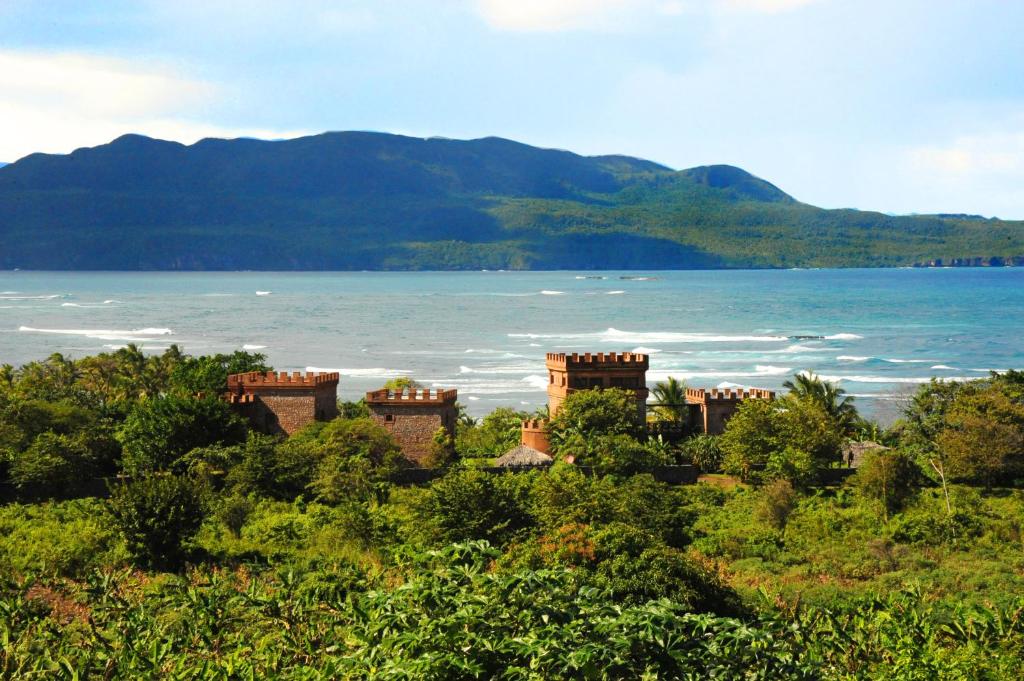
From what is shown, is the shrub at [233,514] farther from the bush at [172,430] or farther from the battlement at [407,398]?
the battlement at [407,398]

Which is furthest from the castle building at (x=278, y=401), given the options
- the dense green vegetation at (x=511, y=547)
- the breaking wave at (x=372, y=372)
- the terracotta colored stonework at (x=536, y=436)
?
the breaking wave at (x=372, y=372)

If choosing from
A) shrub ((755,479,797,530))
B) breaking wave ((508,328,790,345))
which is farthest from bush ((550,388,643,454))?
breaking wave ((508,328,790,345))

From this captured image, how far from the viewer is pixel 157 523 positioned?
31.5 m

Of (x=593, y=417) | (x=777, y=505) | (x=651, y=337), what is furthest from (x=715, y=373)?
(x=777, y=505)

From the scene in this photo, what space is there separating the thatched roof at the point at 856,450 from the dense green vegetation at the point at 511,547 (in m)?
0.89

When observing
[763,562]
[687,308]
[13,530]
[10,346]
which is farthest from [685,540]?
[687,308]

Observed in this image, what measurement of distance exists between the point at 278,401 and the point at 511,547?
1884cm

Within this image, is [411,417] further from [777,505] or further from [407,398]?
[777,505]

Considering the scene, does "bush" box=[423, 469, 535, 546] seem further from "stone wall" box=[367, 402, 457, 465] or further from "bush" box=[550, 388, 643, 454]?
"stone wall" box=[367, 402, 457, 465]

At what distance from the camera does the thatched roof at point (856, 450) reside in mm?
44219

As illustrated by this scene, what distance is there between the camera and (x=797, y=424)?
41562 millimetres

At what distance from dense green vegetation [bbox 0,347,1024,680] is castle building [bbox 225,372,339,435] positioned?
6.06ft

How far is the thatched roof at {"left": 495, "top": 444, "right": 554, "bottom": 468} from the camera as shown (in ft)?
137

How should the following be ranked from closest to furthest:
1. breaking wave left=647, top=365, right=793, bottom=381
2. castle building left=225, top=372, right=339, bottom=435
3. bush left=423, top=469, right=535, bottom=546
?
bush left=423, top=469, right=535, bottom=546 → castle building left=225, top=372, right=339, bottom=435 → breaking wave left=647, top=365, right=793, bottom=381
